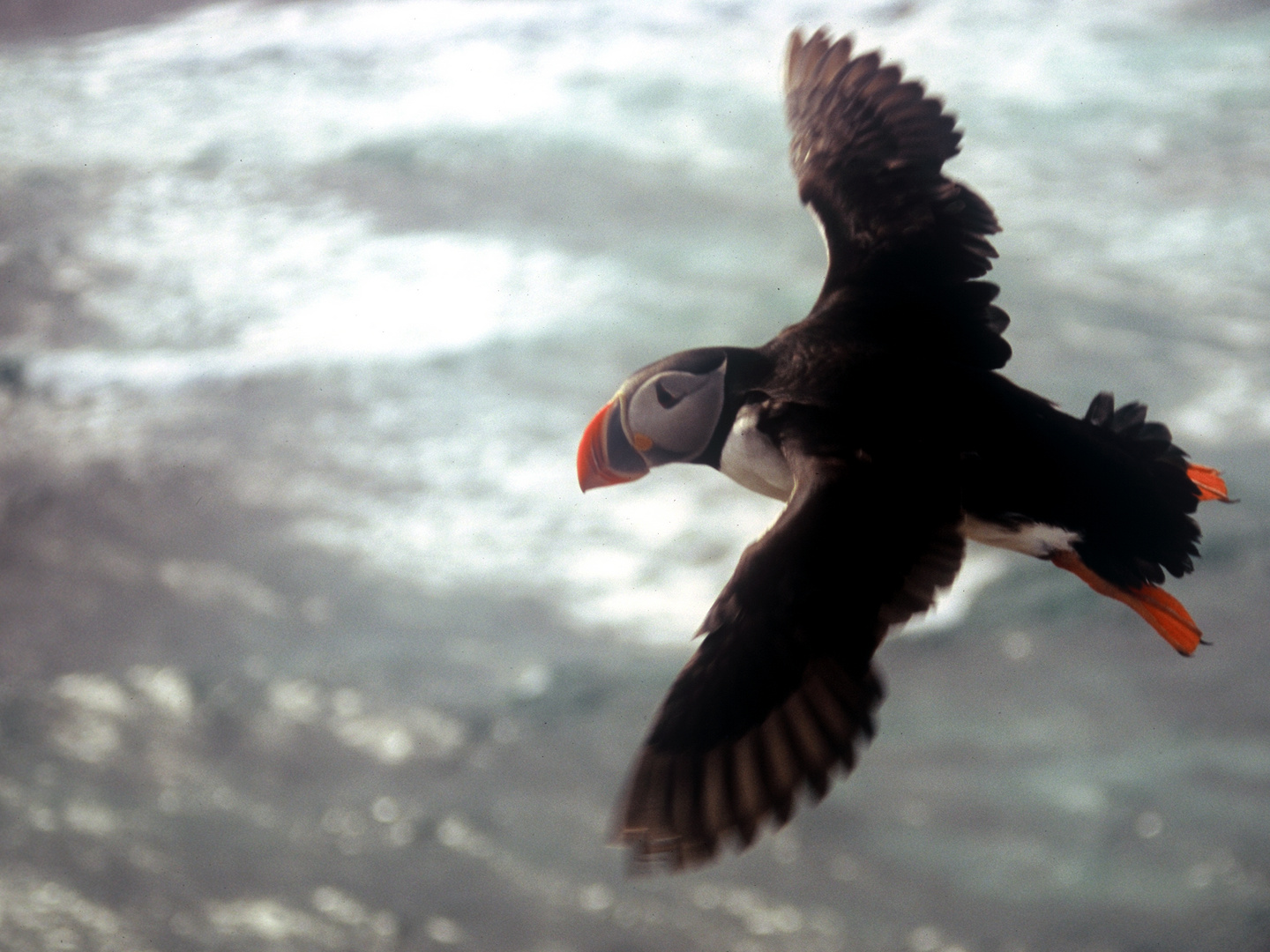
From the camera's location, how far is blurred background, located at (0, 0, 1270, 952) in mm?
2145

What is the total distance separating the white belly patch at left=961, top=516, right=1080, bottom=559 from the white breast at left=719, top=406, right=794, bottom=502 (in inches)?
5.7

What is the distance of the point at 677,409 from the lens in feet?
3.16

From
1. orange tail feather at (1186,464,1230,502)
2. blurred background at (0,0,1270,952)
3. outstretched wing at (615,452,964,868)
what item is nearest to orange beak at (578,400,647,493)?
outstretched wing at (615,452,964,868)

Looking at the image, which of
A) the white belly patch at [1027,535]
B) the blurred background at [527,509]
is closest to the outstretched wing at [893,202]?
the white belly patch at [1027,535]

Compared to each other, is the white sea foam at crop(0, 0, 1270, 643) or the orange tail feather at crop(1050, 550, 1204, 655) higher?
the white sea foam at crop(0, 0, 1270, 643)

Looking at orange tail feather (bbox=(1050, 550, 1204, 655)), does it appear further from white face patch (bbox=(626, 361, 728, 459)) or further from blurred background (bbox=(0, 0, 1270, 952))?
blurred background (bbox=(0, 0, 1270, 952))

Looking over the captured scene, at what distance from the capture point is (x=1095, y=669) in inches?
91.2

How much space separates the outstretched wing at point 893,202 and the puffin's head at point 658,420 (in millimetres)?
152

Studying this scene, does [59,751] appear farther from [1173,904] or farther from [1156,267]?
[1156,267]

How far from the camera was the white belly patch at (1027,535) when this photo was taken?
958 millimetres

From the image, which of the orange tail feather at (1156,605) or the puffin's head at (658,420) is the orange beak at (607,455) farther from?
the orange tail feather at (1156,605)

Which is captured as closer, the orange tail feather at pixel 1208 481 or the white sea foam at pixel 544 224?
the orange tail feather at pixel 1208 481

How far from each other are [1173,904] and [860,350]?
147cm

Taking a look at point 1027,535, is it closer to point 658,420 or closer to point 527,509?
point 658,420
